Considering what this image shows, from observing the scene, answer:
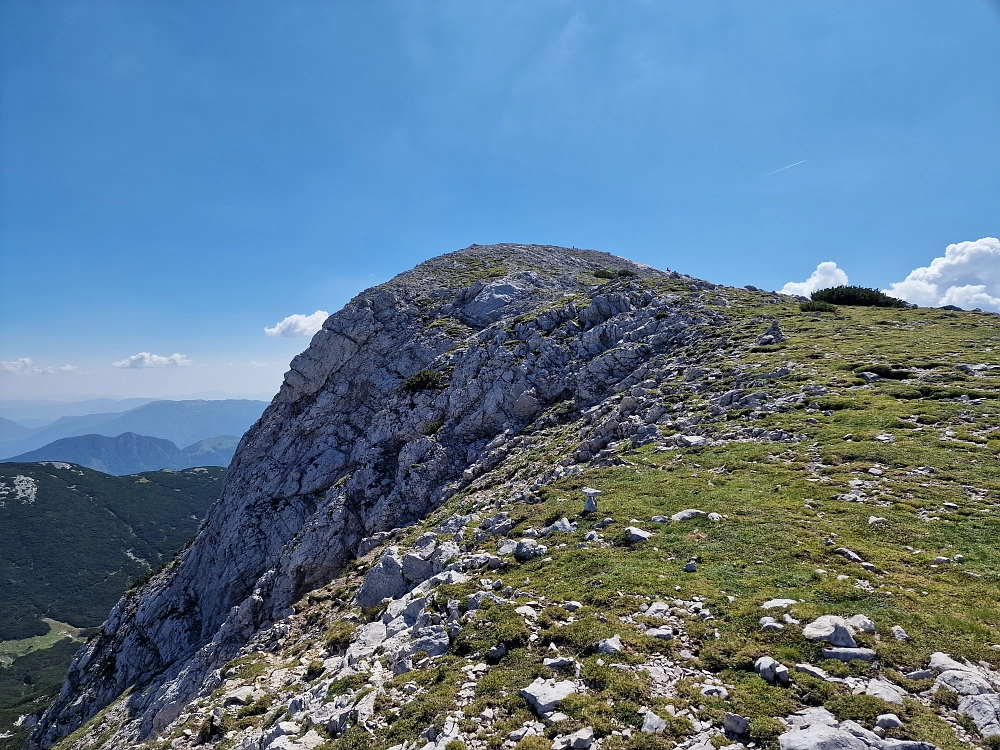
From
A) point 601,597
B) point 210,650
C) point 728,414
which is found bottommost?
point 210,650

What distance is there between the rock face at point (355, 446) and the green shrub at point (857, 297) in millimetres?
18206

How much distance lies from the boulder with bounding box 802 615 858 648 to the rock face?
1578 centimetres

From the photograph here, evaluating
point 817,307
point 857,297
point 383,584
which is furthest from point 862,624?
point 857,297

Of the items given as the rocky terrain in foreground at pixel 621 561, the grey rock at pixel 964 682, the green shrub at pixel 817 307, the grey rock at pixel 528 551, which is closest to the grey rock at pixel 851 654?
the rocky terrain in foreground at pixel 621 561

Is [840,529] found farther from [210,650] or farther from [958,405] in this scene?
[210,650]

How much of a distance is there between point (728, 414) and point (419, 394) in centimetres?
2932

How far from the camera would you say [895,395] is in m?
22.1

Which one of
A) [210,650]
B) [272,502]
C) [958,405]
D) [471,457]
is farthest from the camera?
[272,502]

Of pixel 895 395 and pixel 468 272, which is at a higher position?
pixel 468 272

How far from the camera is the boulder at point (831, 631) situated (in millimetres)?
8570

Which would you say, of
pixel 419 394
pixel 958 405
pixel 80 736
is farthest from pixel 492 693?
pixel 80 736

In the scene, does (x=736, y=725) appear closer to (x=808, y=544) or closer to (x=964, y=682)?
(x=964, y=682)

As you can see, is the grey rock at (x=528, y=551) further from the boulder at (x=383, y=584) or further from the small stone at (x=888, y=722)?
the small stone at (x=888, y=722)

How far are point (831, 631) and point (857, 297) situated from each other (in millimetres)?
50955
